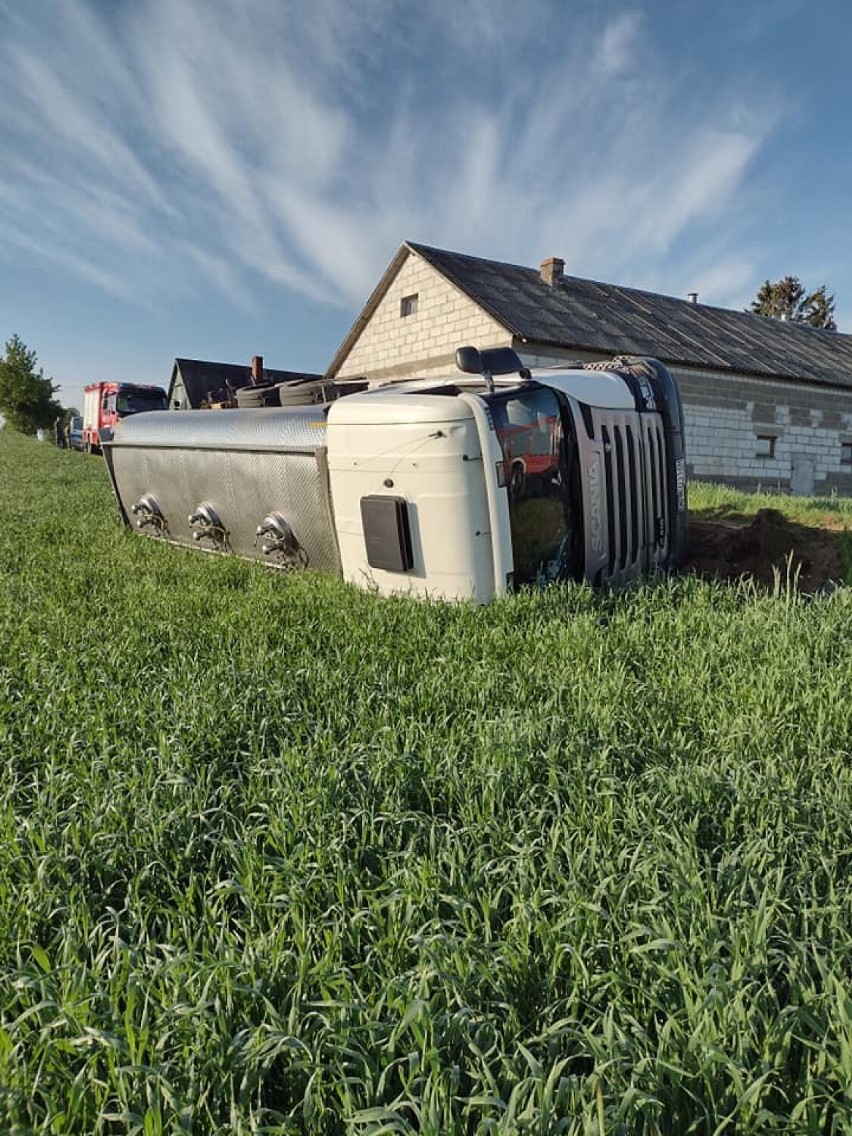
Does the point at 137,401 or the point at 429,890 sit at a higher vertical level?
the point at 137,401

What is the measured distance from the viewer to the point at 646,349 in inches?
575

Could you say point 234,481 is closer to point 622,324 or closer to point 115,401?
point 622,324

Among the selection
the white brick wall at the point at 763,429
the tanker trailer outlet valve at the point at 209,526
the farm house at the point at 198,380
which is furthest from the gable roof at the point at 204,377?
the tanker trailer outlet valve at the point at 209,526

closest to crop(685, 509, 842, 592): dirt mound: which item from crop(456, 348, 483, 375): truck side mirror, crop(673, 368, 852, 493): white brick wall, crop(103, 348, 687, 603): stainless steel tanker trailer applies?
crop(103, 348, 687, 603): stainless steel tanker trailer

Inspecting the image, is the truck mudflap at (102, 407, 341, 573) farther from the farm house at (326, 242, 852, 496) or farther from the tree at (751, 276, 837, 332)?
the tree at (751, 276, 837, 332)

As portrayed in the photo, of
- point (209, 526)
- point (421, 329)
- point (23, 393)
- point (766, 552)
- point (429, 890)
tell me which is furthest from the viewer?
point (23, 393)

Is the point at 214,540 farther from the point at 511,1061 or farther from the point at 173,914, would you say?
the point at 511,1061

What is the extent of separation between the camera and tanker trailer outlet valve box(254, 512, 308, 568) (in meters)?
5.02

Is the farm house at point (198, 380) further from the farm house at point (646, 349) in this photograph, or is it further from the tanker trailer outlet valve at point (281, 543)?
the tanker trailer outlet valve at point (281, 543)

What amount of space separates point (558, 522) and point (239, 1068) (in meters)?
3.55

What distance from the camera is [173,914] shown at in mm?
1436

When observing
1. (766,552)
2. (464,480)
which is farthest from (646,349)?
(464,480)

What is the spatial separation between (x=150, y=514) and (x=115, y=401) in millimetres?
19706

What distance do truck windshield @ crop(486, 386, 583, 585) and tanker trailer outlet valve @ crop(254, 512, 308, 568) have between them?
72.8 inches
